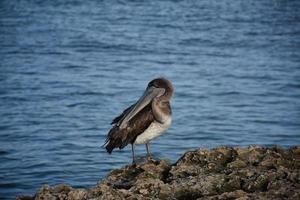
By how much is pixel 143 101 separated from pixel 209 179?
2496 mm

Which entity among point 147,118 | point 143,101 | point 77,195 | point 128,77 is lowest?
point 128,77

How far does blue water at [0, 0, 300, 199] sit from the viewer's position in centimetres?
1335

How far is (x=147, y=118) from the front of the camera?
26.3 ft

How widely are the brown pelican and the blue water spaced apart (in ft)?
11.0

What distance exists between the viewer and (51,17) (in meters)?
30.6

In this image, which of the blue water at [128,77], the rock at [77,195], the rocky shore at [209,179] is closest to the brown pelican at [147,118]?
the rocky shore at [209,179]

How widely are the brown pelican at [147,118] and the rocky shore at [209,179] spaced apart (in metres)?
1.24

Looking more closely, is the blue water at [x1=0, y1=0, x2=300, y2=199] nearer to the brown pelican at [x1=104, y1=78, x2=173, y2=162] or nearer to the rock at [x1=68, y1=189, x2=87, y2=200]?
the brown pelican at [x1=104, y1=78, x2=173, y2=162]

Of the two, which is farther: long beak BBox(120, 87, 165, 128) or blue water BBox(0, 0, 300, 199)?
blue water BBox(0, 0, 300, 199)

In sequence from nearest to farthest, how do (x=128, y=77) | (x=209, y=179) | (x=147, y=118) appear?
1. (x=209, y=179)
2. (x=147, y=118)
3. (x=128, y=77)

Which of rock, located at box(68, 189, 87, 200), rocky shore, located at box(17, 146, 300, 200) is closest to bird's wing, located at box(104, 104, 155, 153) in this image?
rocky shore, located at box(17, 146, 300, 200)

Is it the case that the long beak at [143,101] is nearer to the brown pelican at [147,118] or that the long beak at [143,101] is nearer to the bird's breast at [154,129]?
the brown pelican at [147,118]

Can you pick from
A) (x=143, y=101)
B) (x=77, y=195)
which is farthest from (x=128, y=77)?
(x=77, y=195)

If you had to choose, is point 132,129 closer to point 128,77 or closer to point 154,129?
point 154,129
